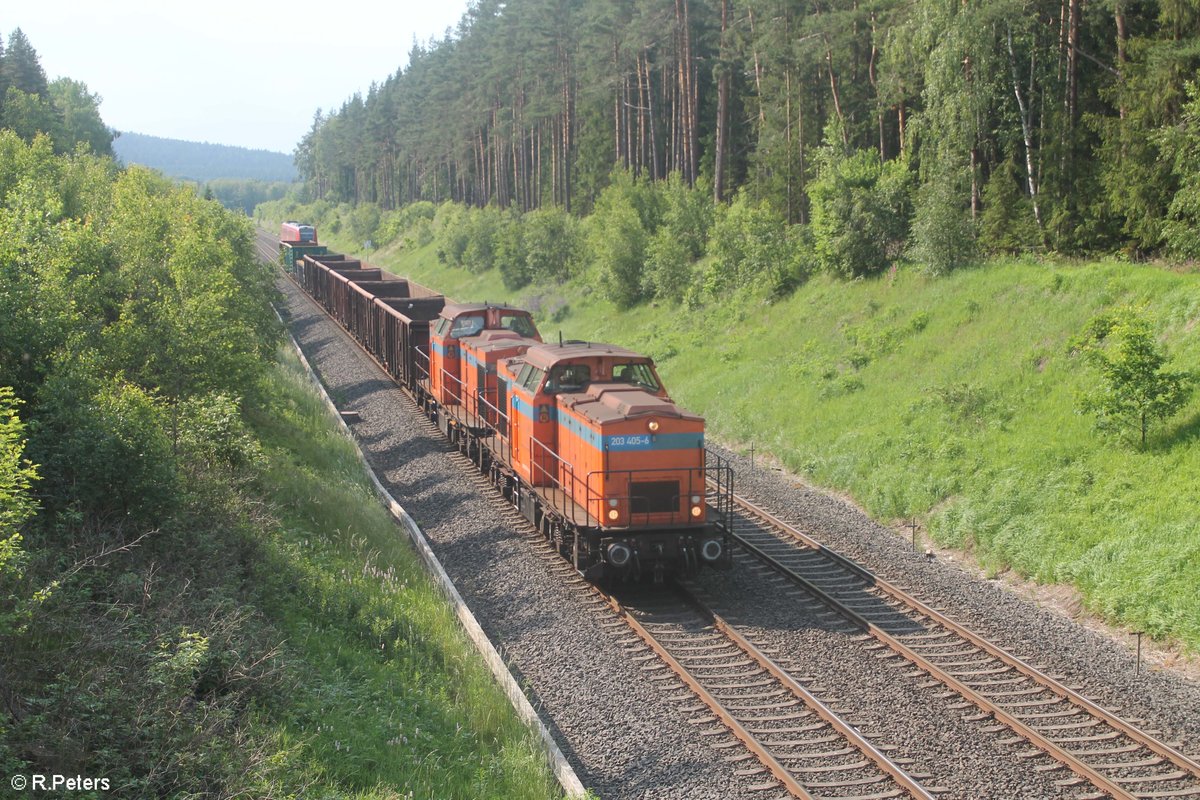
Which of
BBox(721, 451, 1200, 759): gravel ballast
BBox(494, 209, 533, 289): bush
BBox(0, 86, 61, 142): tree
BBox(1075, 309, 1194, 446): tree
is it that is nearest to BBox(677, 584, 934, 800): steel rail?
BBox(721, 451, 1200, 759): gravel ballast

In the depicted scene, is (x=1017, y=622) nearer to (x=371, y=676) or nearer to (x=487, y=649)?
(x=487, y=649)

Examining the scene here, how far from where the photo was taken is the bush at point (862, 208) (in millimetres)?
29125

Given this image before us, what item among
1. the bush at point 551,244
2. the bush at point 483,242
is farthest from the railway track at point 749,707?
the bush at point 483,242

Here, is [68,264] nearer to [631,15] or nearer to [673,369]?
[673,369]

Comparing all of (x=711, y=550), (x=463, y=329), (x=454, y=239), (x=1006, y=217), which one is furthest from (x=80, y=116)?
(x=711, y=550)

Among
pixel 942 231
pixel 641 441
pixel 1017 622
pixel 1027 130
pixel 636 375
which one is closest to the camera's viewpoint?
pixel 1017 622

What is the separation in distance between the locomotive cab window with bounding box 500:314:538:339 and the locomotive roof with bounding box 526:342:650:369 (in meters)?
→ 6.34

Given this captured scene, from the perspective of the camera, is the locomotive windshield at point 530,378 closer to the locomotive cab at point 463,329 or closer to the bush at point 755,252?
the locomotive cab at point 463,329

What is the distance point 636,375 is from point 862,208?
608 inches

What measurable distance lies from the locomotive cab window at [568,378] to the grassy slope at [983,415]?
6443 mm

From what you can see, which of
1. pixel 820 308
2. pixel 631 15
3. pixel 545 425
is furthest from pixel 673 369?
pixel 631 15

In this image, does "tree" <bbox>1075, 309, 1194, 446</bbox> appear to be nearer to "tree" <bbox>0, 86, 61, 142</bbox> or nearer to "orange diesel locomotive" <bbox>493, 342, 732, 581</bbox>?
"orange diesel locomotive" <bbox>493, 342, 732, 581</bbox>

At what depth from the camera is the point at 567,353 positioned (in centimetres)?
1700

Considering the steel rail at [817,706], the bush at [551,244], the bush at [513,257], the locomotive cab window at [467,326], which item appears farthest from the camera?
the bush at [513,257]
